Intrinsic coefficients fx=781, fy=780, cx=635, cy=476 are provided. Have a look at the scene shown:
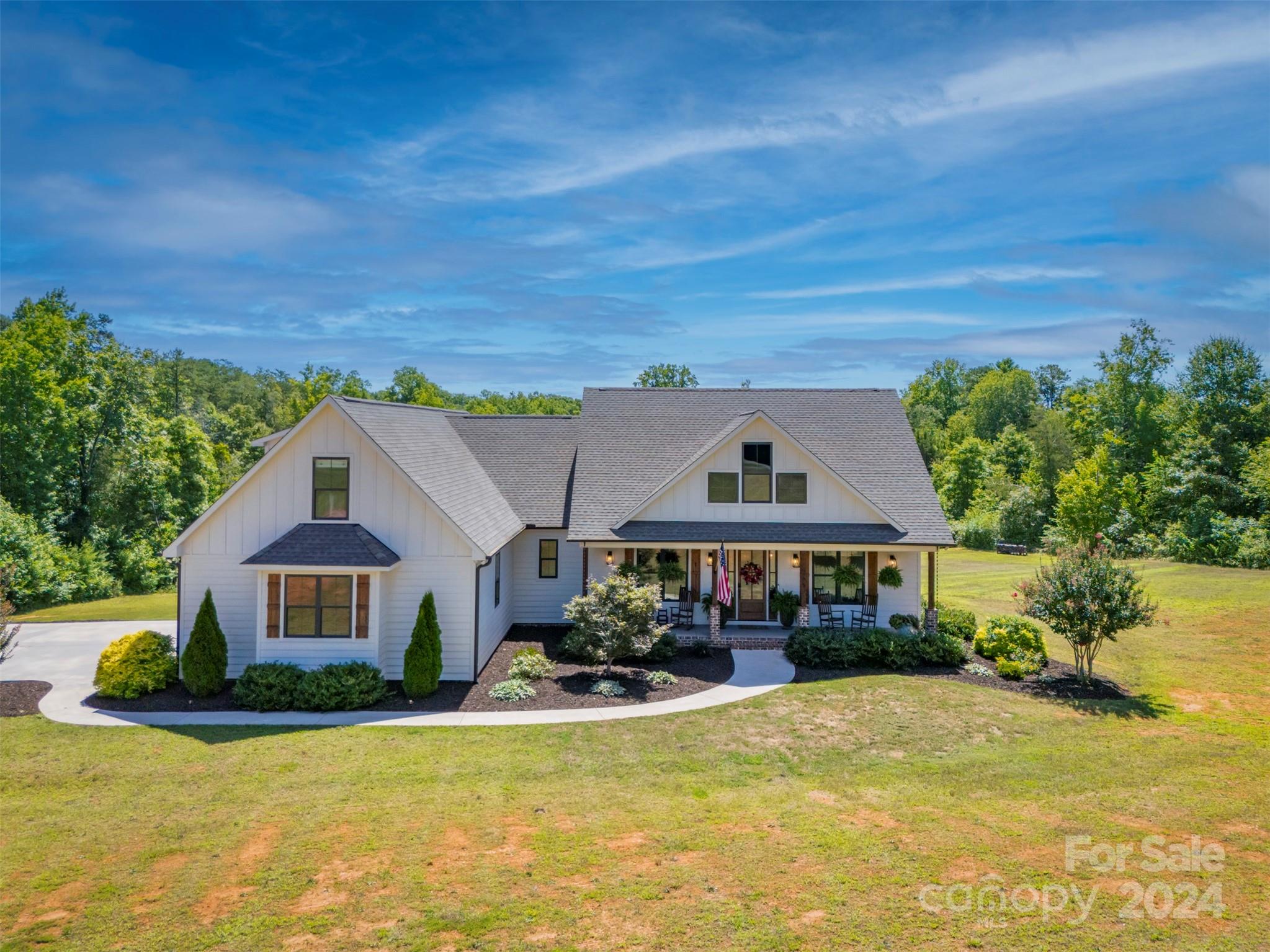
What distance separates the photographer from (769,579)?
23.0 meters

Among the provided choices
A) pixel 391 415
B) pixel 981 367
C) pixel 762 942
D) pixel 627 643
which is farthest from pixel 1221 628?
pixel 981 367

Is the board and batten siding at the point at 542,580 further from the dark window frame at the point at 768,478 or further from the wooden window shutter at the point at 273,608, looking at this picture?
the wooden window shutter at the point at 273,608

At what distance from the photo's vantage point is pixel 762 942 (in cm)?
768

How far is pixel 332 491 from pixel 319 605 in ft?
8.56

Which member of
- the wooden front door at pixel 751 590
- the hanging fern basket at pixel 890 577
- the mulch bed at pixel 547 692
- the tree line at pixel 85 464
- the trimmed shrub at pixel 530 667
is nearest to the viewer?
the mulch bed at pixel 547 692

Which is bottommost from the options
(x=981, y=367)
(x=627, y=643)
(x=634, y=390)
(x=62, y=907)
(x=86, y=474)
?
(x=62, y=907)

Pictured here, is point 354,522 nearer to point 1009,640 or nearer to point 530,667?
point 530,667

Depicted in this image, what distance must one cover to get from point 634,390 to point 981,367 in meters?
89.2

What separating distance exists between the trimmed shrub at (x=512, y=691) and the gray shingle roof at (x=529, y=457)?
23.8 ft

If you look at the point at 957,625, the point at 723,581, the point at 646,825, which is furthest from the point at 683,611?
the point at 646,825

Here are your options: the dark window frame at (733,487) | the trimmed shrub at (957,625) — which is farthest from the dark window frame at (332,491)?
the trimmed shrub at (957,625)

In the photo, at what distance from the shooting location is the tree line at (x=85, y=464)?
106ft

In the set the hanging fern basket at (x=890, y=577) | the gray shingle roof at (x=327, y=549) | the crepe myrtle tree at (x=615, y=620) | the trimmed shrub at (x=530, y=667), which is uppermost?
the gray shingle roof at (x=327, y=549)

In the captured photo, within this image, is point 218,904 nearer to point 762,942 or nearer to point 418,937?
point 418,937
